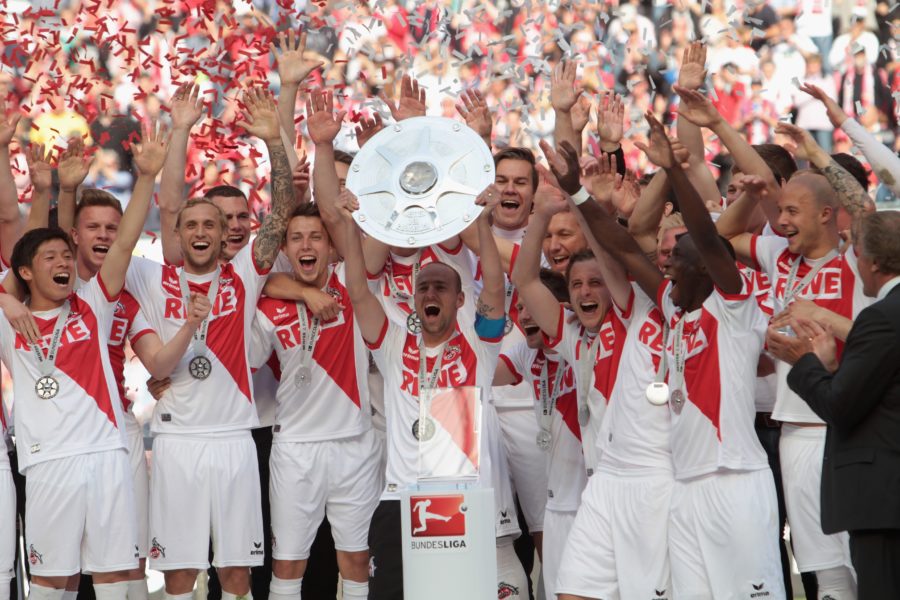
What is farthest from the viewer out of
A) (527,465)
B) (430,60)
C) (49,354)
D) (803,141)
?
(430,60)

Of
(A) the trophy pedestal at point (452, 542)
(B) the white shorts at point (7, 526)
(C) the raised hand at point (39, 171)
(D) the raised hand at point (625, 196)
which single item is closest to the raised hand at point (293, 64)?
(C) the raised hand at point (39, 171)

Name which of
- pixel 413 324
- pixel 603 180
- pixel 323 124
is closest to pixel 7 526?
pixel 413 324

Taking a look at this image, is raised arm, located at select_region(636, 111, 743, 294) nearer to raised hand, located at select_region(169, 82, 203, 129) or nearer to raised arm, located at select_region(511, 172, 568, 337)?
raised arm, located at select_region(511, 172, 568, 337)

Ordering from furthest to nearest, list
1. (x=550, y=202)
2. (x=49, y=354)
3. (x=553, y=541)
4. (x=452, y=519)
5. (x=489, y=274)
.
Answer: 1. (x=553, y=541)
2. (x=49, y=354)
3. (x=489, y=274)
4. (x=550, y=202)
5. (x=452, y=519)

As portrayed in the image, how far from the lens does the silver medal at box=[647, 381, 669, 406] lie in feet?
21.5

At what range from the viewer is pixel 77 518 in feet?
23.3

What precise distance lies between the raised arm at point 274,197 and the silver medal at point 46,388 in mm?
1363

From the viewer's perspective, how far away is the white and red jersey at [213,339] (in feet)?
25.0

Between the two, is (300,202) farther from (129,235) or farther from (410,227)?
(410,227)

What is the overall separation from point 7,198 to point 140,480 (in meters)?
1.88

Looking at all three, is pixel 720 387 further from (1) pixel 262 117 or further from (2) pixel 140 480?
(2) pixel 140 480

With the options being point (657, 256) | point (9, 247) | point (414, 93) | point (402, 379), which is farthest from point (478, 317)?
point (9, 247)

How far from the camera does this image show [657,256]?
7.28m

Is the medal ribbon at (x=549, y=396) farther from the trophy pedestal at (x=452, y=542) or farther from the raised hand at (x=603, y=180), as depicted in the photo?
the trophy pedestal at (x=452, y=542)
